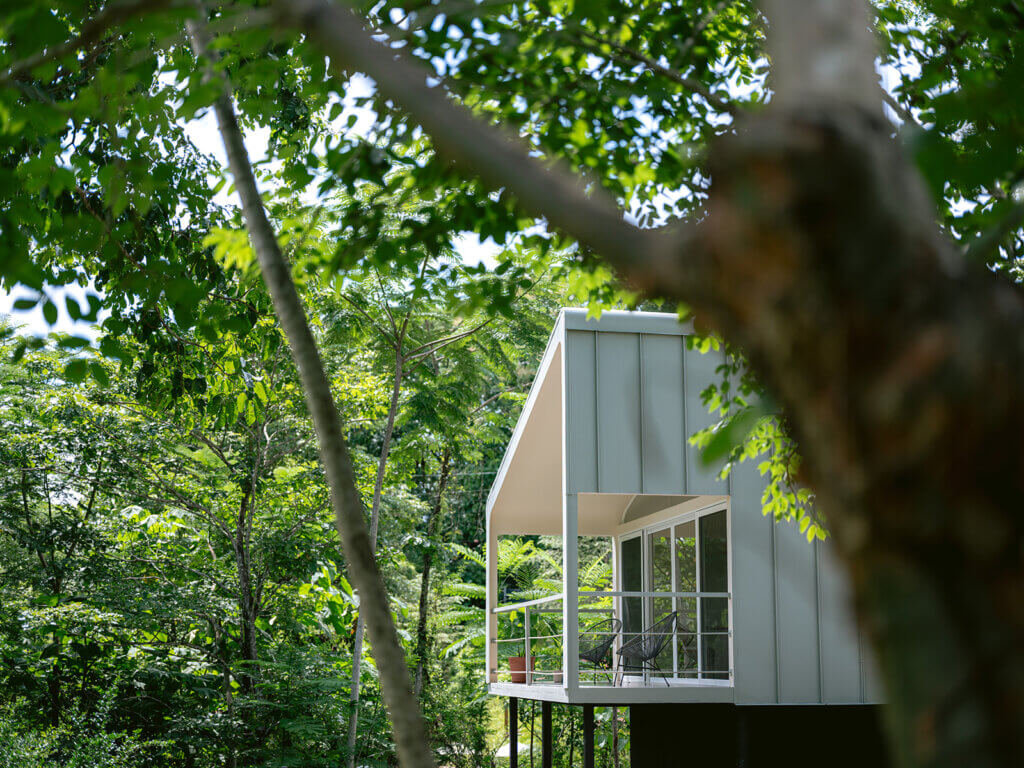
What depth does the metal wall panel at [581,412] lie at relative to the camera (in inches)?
349

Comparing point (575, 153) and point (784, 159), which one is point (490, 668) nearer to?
point (575, 153)

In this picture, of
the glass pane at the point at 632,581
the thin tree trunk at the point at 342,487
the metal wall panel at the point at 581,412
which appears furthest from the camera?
the glass pane at the point at 632,581

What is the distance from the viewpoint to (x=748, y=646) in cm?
877

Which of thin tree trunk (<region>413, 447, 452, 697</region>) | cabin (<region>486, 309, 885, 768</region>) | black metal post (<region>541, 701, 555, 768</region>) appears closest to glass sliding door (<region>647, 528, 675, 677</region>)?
cabin (<region>486, 309, 885, 768</region>)

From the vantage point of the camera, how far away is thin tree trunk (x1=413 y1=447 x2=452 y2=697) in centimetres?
1654

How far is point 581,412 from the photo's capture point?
A: 29.4 ft

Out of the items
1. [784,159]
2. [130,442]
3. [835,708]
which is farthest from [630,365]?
[784,159]

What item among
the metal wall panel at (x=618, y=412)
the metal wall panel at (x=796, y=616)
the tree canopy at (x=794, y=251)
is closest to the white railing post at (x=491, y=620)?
the metal wall panel at (x=618, y=412)

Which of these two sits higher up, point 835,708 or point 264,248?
point 264,248

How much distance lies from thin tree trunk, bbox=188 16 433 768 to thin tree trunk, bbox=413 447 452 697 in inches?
584

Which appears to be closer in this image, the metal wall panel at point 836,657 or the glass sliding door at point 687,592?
the metal wall panel at point 836,657

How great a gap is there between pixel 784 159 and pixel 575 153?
3018 millimetres

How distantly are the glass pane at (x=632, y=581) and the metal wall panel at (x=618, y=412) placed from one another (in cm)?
422

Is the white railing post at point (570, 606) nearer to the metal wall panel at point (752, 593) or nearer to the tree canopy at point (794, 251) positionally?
the metal wall panel at point (752, 593)
